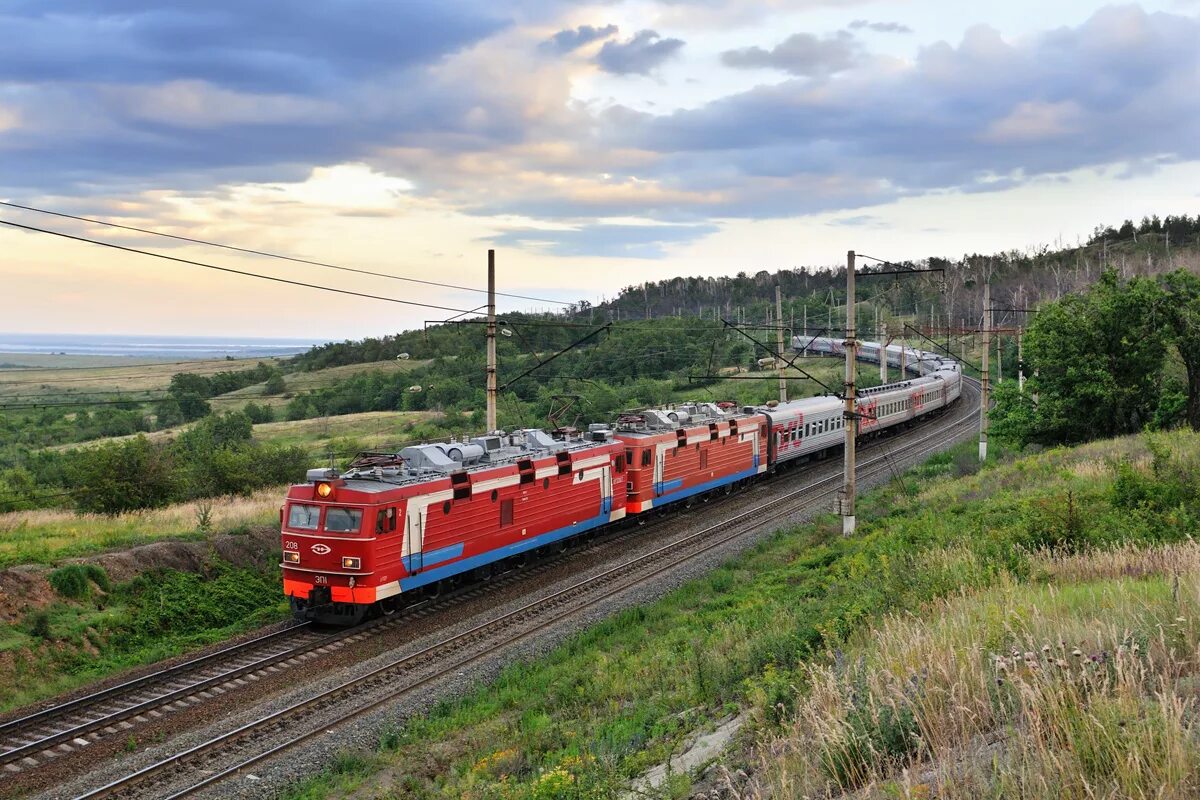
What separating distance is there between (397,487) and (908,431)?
44664mm

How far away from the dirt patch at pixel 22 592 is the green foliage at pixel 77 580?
0.19 m

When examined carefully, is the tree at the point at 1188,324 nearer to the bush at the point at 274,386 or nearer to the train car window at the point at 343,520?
the train car window at the point at 343,520

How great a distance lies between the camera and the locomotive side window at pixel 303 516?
19578 mm

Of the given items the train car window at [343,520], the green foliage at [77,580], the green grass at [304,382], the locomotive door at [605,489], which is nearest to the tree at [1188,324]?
the locomotive door at [605,489]

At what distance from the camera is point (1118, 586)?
8656 mm

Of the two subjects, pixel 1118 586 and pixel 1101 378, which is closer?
pixel 1118 586

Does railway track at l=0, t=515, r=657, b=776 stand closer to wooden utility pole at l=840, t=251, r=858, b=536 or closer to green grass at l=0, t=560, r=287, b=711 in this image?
green grass at l=0, t=560, r=287, b=711

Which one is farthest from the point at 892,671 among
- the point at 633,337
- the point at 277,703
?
the point at 633,337

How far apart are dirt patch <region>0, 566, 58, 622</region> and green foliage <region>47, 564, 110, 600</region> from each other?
19 cm

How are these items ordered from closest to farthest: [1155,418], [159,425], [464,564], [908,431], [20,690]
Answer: [20,690] < [464,564] < [1155,418] < [908,431] < [159,425]

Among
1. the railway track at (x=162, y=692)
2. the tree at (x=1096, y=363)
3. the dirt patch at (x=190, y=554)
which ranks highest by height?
the tree at (x=1096, y=363)

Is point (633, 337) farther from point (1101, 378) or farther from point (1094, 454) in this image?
point (1094, 454)

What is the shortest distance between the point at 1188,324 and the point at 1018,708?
29.7 meters

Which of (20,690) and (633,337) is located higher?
(633,337)
